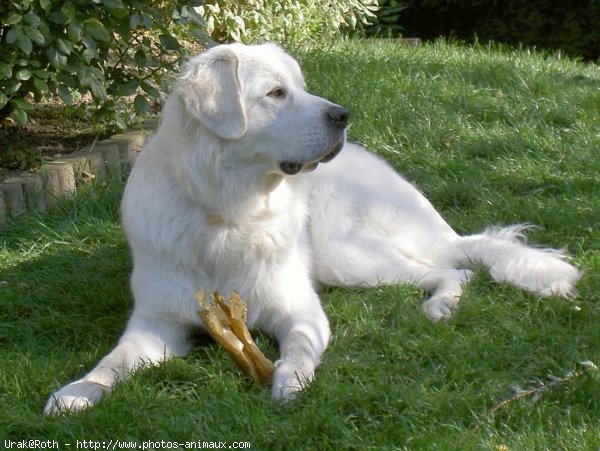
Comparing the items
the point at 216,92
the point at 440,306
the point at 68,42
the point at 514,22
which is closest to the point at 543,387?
the point at 440,306

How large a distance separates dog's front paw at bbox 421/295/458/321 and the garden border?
6.98 feet

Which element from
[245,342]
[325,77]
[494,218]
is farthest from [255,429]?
[325,77]

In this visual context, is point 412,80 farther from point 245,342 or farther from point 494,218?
point 245,342

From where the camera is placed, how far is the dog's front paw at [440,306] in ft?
12.1

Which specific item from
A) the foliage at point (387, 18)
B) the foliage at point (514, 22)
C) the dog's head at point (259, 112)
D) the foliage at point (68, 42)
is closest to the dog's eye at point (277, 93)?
the dog's head at point (259, 112)

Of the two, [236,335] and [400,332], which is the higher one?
[236,335]

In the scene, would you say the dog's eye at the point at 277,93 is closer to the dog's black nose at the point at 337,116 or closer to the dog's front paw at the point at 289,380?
the dog's black nose at the point at 337,116

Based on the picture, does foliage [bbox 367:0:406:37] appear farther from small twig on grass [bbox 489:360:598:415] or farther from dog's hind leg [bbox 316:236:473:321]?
small twig on grass [bbox 489:360:598:415]

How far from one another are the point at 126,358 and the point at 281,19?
15.7 feet

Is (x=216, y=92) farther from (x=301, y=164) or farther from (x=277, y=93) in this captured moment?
(x=301, y=164)

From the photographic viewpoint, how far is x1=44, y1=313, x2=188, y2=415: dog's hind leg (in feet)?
9.93

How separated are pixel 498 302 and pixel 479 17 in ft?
25.2

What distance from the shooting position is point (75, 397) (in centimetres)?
303

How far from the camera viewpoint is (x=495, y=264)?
4039 mm
